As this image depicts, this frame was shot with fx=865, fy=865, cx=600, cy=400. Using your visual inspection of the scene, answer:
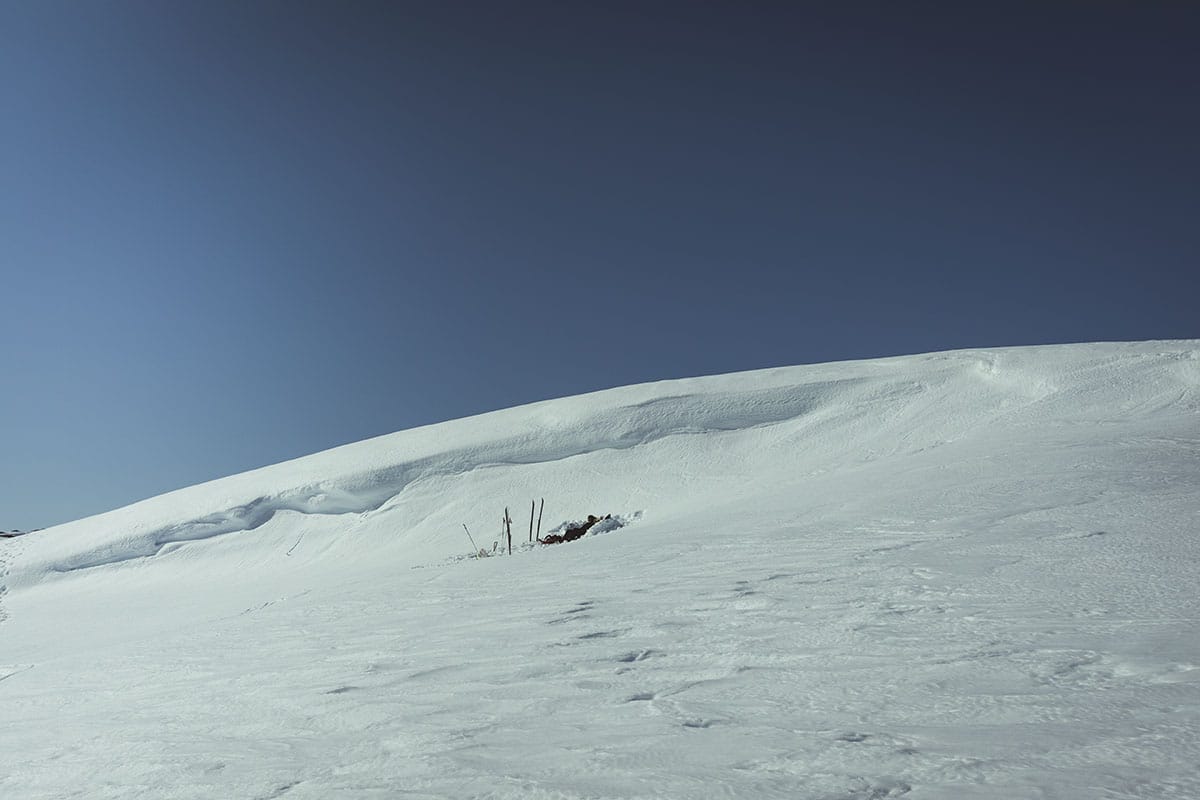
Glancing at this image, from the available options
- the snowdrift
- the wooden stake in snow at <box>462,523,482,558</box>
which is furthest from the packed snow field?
the wooden stake in snow at <box>462,523,482,558</box>

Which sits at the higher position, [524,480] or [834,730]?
[524,480]

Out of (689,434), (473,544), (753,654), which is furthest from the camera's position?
(689,434)

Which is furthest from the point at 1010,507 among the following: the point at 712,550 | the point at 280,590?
the point at 280,590

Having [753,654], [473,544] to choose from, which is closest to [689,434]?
[473,544]

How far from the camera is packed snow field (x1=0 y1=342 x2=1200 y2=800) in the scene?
2053 mm

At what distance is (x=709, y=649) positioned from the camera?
307 centimetres

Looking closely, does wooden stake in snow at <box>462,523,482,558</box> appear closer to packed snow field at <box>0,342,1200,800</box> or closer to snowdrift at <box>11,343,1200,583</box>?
snowdrift at <box>11,343,1200,583</box>

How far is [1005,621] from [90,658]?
Answer: 199 inches

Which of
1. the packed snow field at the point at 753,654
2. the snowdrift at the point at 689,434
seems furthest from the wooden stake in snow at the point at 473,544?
the packed snow field at the point at 753,654

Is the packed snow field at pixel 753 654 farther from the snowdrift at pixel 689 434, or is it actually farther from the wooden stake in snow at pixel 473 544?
the wooden stake in snow at pixel 473 544

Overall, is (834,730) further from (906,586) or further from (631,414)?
(631,414)

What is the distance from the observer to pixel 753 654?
9.68ft

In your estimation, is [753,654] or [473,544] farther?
[473,544]

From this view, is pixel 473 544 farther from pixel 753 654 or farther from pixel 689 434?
pixel 753 654
